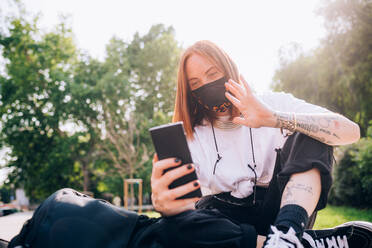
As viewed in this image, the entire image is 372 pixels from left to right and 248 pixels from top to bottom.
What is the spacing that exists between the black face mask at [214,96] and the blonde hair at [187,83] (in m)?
0.07

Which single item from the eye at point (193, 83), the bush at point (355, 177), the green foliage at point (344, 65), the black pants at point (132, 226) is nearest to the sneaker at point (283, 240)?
the black pants at point (132, 226)

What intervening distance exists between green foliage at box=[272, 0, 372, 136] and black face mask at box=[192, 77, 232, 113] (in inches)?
421

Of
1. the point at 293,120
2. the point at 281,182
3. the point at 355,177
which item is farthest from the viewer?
the point at 355,177

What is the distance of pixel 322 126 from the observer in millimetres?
1578

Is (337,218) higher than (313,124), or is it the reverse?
(313,124)

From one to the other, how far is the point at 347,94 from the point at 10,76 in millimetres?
20650

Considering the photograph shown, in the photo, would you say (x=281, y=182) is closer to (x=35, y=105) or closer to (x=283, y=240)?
(x=283, y=240)

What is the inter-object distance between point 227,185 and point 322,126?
78 centimetres

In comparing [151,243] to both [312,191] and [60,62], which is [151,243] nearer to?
[312,191]

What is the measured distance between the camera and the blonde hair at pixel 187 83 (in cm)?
209

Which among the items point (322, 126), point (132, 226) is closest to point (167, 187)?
point (132, 226)

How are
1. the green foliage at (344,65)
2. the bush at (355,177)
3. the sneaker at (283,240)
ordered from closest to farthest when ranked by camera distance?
the sneaker at (283,240) < the bush at (355,177) < the green foliage at (344,65)

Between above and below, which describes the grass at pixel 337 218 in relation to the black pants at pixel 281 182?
below

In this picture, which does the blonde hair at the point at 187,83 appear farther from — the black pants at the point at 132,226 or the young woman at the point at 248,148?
the black pants at the point at 132,226
